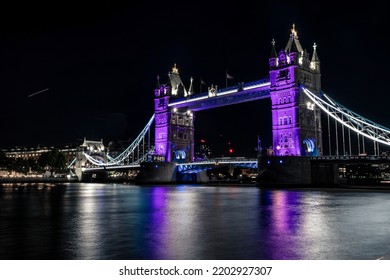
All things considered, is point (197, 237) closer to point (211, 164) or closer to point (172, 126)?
point (211, 164)

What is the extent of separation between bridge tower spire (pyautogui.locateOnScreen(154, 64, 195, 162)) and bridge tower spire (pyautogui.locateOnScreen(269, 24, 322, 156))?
2703 centimetres

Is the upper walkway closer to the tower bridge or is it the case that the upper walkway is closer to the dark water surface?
the tower bridge

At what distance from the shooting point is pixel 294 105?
57.9m

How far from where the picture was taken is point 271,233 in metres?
13.4

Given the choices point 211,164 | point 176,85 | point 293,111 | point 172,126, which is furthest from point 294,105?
point 176,85

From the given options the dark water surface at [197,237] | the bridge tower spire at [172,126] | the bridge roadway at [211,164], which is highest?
the bridge tower spire at [172,126]

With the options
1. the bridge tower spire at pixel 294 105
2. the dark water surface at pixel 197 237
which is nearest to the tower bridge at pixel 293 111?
the bridge tower spire at pixel 294 105

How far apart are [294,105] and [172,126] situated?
30873 mm

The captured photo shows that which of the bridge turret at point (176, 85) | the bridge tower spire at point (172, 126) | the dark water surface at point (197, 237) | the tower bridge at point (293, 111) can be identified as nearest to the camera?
the dark water surface at point (197, 237)

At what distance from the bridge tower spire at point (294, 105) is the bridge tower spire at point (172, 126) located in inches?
1064

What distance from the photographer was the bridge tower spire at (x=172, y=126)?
269 feet

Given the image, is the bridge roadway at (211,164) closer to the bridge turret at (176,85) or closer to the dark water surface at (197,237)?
the bridge turret at (176,85)
